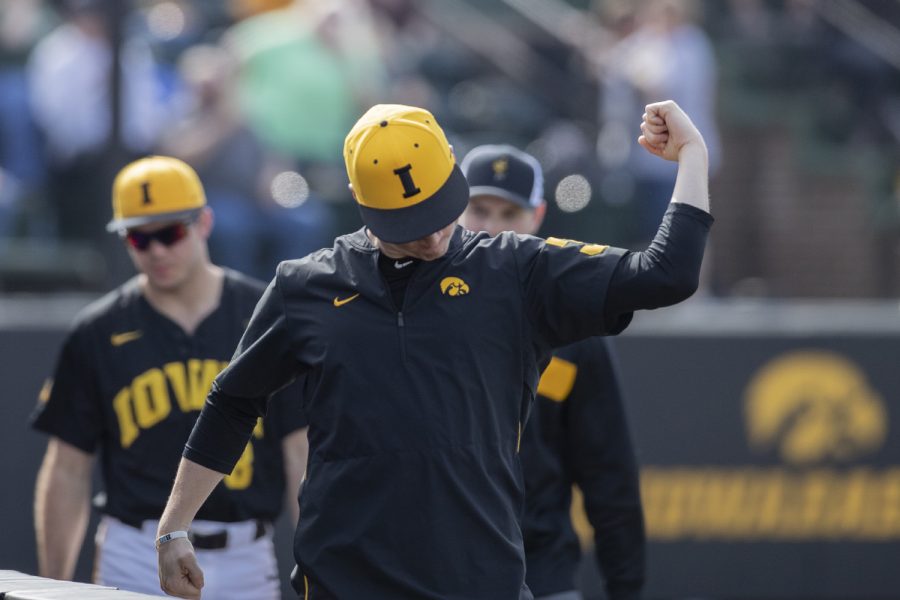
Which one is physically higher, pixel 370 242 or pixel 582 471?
pixel 370 242

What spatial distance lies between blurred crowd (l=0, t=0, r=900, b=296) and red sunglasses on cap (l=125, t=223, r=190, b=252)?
8.36 ft

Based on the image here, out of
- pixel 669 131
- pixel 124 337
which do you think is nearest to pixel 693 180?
pixel 669 131

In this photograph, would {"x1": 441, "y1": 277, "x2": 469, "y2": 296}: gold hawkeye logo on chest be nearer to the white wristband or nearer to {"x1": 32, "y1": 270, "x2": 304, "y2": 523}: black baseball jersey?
the white wristband

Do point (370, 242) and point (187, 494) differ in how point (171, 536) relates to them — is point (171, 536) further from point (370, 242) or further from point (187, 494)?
point (370, 242)

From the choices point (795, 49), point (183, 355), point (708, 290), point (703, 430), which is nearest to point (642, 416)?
point (703, 430)

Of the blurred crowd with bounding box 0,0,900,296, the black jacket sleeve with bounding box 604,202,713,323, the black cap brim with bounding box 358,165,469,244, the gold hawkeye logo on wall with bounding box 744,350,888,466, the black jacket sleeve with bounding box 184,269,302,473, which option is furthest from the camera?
the blurred crowd with bounding box 0,0,900,296

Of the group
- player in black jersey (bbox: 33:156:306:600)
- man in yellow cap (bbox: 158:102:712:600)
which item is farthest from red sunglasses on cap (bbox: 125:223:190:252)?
man in yellow cap (bbox: 158:102:712:600)

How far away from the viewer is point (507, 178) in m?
4.89

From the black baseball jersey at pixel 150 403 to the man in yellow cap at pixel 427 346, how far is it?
1.52 m

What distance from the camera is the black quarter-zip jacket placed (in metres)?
3.29

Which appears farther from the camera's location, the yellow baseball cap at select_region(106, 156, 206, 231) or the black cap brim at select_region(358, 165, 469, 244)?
the yellow baseball cap at select_region(106, 156, 206, 231)

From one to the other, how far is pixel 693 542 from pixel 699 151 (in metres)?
5.17

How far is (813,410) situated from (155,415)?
4.54 meters

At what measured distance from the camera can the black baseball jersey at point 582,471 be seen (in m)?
4.66
